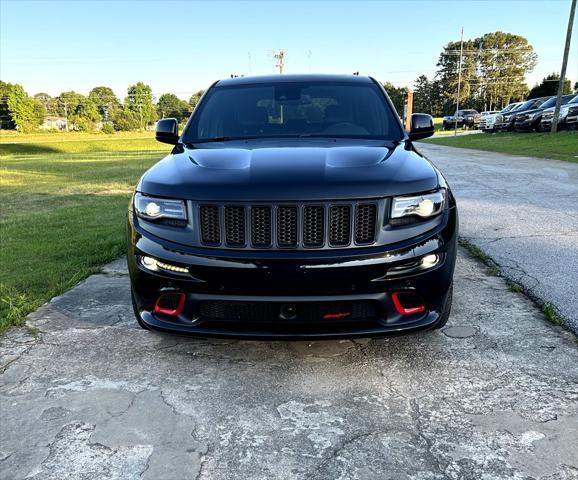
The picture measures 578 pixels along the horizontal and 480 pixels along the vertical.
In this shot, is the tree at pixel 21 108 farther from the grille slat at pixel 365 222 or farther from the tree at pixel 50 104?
the grille slat at pixel 365 222

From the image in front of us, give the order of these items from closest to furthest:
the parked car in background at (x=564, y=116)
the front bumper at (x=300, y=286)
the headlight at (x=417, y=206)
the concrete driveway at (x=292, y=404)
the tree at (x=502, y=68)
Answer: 1. the concrete driveway at (x=292, y=404)
2. the front bumper at (x=300, y=286)
3. the headlight at (x=417, y=206)
4. the parked car in background at (x=564, y=116)
5. the tree at (x=502, y=68)

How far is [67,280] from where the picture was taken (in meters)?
4.38

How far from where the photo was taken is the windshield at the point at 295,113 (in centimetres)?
370

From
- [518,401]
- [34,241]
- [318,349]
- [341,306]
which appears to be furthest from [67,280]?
[518,401]

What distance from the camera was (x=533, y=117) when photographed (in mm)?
25484

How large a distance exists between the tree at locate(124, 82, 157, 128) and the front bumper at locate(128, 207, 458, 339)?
10836cm

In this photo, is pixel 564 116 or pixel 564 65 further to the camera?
pixel 564 65

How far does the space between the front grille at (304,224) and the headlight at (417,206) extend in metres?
0.12

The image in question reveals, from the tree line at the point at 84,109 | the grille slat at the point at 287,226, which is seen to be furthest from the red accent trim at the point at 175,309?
the tree line at the point at 84,109

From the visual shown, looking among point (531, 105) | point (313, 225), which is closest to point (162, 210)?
point (313, 225)

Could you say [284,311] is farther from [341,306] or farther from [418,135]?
[418,135]

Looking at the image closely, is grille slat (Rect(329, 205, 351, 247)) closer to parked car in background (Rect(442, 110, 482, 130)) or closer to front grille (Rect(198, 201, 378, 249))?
front grille (Rect(198, 201, 378, 249))

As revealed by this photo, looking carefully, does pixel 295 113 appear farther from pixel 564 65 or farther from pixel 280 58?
pixel 280 58

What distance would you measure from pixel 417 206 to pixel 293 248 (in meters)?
0.69
